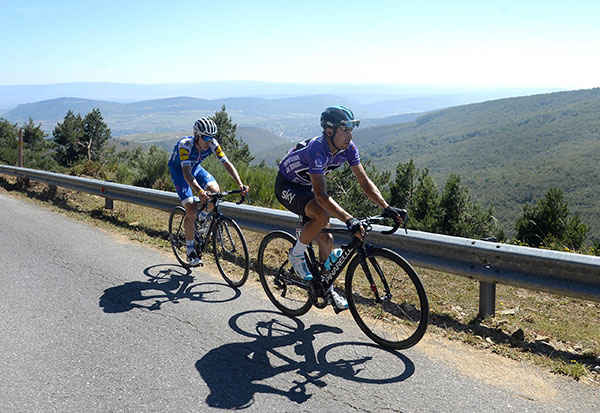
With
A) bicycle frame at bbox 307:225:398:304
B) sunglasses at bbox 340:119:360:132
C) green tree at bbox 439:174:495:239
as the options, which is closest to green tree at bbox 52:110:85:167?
green tree at bbox 439:174:495:239

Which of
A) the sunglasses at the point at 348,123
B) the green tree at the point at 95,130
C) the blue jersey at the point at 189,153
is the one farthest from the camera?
the green tree at the point at 95,130

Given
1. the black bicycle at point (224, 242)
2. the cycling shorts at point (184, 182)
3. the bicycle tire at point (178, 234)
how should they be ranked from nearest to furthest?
the black bicycle at point (224, 242)
the cycling shorts at point (184, 182)
the bicycle tire at point (178, 234)

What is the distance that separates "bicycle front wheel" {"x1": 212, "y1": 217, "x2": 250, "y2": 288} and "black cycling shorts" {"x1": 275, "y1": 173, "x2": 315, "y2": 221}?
113 cm

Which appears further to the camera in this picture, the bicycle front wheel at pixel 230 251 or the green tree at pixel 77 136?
the green tree at pixel 77 136

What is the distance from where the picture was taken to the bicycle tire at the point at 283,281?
4.60 meters

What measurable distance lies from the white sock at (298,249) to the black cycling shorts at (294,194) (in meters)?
0.26

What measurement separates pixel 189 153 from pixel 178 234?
142 centimetres

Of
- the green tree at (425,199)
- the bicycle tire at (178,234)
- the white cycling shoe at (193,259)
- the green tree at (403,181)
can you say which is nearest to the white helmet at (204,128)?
the bicycle tire at (178,234)

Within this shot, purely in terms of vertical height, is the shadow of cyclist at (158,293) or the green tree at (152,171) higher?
the green tree at (152,171)

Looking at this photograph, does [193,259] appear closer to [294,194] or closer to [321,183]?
[294,194]

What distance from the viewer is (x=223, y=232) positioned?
5.74 m

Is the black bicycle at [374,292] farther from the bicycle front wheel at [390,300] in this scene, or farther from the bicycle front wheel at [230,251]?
the bicycle front wheel at [230,251]

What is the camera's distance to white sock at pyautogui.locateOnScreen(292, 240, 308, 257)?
4312 millimetres

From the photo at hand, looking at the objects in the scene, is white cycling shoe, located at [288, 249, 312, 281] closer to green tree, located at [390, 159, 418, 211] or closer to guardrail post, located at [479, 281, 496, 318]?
guardrail post, located at [479, 281, 496, 318]
